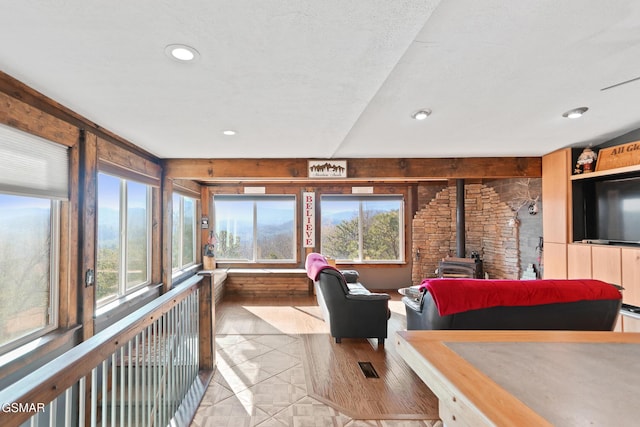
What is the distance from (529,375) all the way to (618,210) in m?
3.66

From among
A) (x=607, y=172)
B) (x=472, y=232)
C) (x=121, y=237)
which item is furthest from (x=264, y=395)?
(x=472, y=232)

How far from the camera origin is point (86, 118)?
8.34 ft

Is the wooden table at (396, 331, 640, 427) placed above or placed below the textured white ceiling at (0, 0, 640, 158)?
below

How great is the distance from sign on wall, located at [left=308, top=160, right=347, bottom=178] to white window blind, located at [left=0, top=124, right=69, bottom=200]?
253 cm

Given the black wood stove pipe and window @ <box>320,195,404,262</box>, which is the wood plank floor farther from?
the black wood stove pipe

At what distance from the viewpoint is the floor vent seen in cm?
293

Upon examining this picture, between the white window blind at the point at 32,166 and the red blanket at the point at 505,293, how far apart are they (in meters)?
3.04

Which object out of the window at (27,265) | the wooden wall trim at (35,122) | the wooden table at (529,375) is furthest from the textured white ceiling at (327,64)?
the wooden table at (529,375)

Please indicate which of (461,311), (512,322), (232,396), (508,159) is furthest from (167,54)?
(508,159)

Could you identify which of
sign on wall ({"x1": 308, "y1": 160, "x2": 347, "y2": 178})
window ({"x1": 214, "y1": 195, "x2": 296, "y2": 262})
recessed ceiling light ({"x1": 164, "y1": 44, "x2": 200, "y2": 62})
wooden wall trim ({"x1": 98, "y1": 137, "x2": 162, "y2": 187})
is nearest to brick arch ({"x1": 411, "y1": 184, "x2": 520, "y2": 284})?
window ({"x1": 214, "y1": 195, "x2": 296, "y2": 262})

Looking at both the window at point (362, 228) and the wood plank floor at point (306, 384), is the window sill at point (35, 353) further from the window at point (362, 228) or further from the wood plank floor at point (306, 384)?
the window at point (362, 228)

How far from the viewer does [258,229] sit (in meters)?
6.74

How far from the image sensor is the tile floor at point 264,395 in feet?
7.37

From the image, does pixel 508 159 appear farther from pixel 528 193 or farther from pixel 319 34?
pixel 319 34
